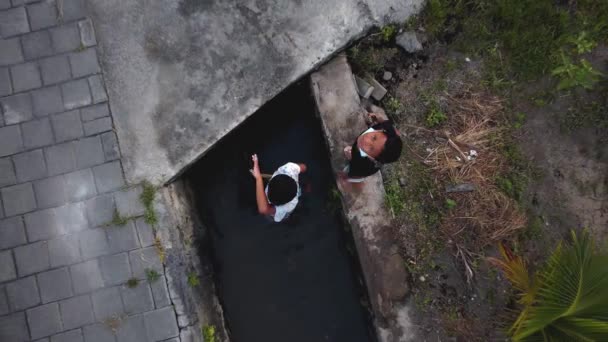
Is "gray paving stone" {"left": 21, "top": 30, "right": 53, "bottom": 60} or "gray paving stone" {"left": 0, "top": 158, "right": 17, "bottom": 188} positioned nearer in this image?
"gray paving stone" {"left": 0, "top": 158, "right": 17, "bottom": 188}

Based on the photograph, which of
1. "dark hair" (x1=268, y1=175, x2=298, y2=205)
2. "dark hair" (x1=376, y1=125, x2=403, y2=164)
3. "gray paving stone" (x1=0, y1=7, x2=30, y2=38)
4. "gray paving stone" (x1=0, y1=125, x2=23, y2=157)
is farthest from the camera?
"gray paving stone" (x1=0, y1=7, x2=30, y2=38)

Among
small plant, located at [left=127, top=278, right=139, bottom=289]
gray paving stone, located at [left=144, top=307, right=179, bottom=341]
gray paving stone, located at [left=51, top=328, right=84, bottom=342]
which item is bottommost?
gray paving stone, located at [left=144, top=307, right=179, bottom=341]

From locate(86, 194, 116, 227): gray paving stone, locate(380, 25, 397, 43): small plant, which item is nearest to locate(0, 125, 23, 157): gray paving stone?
locate(86, 194, 116, 227): gray paving stone

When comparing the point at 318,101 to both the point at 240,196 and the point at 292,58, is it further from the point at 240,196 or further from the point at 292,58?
the point at 240,196

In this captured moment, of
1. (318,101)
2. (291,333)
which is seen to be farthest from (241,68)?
(291,333)

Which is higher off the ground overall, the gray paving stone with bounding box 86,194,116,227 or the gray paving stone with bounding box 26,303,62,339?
the gray paving stone with bounding box 86,194,116,227

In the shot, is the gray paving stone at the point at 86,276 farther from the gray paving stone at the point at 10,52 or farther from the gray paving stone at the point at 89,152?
the gray paving stone at the point at 10,52

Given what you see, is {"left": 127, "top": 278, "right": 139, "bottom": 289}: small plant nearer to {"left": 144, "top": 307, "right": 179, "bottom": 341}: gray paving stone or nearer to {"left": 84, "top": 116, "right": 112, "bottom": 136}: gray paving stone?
{"left": 144, "top": 307, "right": 179, "bottom": 341}: gray paving stone
